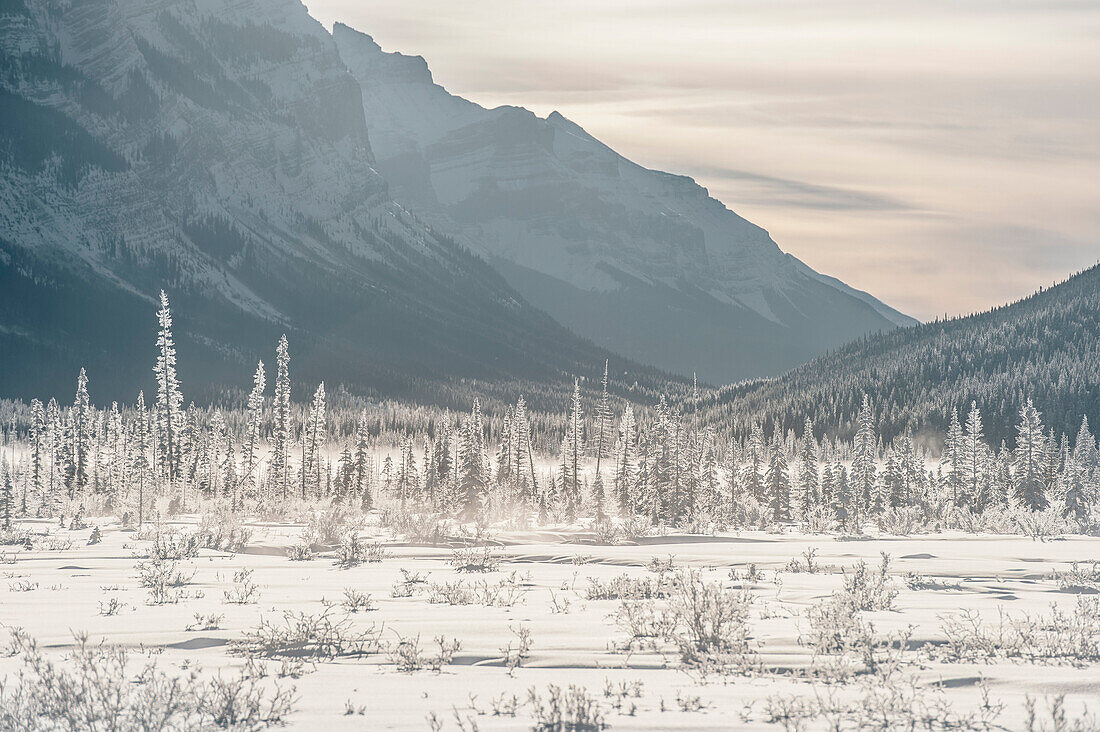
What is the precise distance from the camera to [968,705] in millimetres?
7836

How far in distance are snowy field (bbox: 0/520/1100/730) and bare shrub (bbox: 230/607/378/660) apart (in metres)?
0.04

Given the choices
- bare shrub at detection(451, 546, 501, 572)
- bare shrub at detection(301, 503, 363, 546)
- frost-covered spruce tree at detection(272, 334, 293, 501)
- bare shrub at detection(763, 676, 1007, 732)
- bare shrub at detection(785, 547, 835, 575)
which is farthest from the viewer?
frost-covered spruce tree at detection(272, 334, 293, 501)

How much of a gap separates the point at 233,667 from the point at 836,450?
10691 centimetres

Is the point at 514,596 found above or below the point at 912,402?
below

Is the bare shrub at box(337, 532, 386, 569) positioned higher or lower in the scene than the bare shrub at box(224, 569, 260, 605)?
higher

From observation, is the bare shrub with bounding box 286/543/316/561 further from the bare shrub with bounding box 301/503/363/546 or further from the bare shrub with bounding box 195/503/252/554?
the bare shrub with bounding box 195/503/252/554

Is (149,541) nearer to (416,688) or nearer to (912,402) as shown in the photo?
(416,688)

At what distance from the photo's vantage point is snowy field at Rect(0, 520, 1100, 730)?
25.3ft

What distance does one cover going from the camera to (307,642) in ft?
32.5

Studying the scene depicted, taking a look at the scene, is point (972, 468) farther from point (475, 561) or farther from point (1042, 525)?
point (475, 561)

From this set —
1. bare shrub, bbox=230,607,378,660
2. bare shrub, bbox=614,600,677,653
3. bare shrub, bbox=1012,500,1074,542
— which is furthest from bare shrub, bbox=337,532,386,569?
bare shrub, bbox=1012,500,1074,542

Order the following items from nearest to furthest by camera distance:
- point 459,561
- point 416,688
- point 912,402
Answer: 1. point 416,688
2. point 459,561
3. point 912,402

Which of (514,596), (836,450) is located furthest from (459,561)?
(836,450)

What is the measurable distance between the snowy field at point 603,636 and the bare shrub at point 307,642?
4cm
